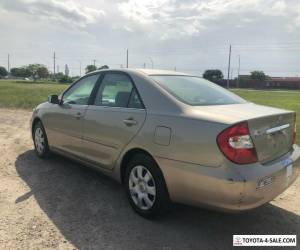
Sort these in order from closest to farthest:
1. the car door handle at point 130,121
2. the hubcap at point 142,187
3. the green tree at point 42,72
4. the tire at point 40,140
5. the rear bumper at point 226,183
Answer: the rear bumper at point 226,183, the hubcap at point 142,187, the car door handle at point 130,121, the tire at point 40,140, the green tree at point 42,72

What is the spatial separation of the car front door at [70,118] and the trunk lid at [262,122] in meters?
1.99

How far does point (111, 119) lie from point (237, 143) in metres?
1.73

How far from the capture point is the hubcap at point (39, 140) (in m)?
6.31

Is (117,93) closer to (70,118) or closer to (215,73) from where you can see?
(70,118)

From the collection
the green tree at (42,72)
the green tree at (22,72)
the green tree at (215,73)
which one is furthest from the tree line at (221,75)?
the green tree at (22,72)

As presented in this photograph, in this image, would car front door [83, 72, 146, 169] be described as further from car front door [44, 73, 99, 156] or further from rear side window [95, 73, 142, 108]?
car front door [44, 73, 99, 156]

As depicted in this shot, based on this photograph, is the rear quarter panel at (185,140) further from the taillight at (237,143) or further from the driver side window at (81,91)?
the driver side window at (81,91)

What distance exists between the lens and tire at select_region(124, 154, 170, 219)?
3.84 metres

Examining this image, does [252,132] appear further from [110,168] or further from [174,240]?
[110,168]

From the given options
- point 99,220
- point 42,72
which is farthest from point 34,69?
point 99,220

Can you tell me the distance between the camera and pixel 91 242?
3.54 m

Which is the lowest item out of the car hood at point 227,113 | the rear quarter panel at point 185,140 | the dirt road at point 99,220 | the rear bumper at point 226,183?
the dirt road at point 99,220

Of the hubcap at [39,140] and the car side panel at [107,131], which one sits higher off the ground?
the car side panel at [107,131]

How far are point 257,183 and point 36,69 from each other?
10687 cm
